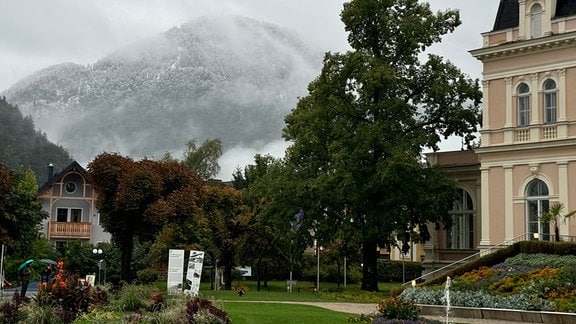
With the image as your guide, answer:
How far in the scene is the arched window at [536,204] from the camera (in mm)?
35781

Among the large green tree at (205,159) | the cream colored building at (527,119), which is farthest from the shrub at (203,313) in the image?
the large green tree at (205,159)

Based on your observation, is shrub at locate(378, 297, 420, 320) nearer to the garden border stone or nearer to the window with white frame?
the garden border stone

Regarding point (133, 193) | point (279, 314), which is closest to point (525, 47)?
point (133, 193)

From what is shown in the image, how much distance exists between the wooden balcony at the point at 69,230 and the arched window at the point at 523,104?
40.3 m

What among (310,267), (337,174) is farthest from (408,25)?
(310,267)

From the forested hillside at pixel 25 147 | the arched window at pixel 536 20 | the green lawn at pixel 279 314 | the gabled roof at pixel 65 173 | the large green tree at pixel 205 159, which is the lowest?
the green lawn at pixel 279 314

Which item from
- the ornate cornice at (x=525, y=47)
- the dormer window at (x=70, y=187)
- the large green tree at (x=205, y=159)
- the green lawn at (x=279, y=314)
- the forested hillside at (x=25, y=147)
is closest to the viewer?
the green lawn at (x=279, y=314)

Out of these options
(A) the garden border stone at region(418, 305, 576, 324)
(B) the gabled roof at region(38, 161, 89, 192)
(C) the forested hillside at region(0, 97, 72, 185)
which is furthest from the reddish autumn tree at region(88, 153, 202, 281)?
(C) the forested hillside at region(0, 97, 72, 185)

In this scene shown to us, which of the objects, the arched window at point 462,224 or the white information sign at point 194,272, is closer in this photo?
the white information sign at point 194,272

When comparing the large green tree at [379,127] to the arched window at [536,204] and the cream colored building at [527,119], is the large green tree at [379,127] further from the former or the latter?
the arched window at [536,204]

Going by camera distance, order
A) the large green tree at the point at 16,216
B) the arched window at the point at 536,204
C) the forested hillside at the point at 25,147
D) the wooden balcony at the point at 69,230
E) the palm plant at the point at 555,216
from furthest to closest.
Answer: the forested hillside at the point at 25,147, the wooden balcony at the point at 69,230, the large green tree at the point at 16,216, the arched window at the point at 536,204, the palm plant at the point at 555,216

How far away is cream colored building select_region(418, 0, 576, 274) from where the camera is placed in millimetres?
35375

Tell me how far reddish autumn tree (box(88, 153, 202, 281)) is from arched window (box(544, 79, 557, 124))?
1725cm

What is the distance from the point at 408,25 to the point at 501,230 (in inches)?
423
